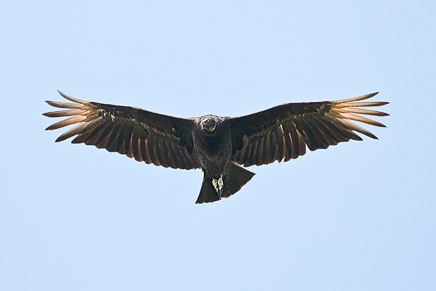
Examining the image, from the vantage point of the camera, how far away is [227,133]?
2522cm

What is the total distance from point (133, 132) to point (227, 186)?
1.99 metres

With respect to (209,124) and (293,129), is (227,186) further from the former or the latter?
(293,129)

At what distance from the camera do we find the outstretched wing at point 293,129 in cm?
2559

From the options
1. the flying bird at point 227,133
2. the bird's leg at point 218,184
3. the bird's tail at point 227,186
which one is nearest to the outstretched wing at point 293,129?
the flying bird at point 227,133

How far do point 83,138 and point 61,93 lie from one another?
3.32ft

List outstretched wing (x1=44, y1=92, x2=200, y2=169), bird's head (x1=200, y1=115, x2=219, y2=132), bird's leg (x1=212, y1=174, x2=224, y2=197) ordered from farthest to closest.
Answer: outstretched wing (x1=44, y1=92, x2=200, y2=169)
bird's leg (x1=212, y1=174, x2=224, y2=197)
bird's head (x1=200, y1=115, x2=219, y2=132)

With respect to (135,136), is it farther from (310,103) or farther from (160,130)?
(310,103)

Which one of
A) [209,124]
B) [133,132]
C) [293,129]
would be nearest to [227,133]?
[209,124]

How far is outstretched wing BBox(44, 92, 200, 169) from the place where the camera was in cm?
2575

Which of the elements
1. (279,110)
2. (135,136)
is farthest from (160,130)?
(279,110)

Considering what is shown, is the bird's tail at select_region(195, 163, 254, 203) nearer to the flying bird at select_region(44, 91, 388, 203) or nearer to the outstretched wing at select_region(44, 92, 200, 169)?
the flying bird at select_region(44, 91, 388, 203)

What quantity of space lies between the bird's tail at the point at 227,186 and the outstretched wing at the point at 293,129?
0.40 meters

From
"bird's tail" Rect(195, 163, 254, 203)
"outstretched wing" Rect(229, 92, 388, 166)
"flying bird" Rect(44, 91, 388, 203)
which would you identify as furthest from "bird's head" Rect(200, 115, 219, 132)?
"bird's tail" Rect(195, 163, 254, 203)

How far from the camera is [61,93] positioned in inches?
997
